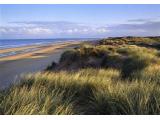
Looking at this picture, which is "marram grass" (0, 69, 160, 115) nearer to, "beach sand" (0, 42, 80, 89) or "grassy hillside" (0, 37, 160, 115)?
"grassy hillside" (0, 37, 160, 115)

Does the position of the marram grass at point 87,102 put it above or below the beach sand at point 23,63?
above

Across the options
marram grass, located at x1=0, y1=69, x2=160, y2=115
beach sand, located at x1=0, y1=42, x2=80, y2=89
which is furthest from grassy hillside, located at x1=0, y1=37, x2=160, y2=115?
beach sand, located at x1=0, y1=42, x2=80, y2=89

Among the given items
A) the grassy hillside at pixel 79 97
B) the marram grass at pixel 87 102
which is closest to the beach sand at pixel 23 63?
the grassy hillside at pixel 79 97

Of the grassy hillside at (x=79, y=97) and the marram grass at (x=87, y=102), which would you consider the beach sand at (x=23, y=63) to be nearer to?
the grassy hillside at (x=79, y=97)

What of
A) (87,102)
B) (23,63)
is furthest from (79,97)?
(23,63)

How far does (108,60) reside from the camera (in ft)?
33.8

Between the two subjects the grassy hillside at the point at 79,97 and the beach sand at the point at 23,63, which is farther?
the beach sand at the point at 23,63

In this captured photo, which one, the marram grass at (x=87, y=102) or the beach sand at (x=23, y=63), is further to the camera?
the beach sand at (x=23, y=63)

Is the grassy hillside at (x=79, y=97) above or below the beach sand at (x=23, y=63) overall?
above

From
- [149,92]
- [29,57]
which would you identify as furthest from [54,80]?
[29,57]

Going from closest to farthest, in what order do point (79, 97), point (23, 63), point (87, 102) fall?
point (87, 102) < point (79, 97) < point (23, 63)

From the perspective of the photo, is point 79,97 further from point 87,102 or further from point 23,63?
point 23,63
